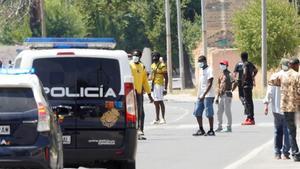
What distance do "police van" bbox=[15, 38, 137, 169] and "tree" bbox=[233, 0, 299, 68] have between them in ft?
142

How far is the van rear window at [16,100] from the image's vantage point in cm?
1248

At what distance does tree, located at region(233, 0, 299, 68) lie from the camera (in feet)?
193

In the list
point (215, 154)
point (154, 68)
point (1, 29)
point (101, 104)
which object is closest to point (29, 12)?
point (1, 29)

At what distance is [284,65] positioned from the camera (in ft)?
61.2

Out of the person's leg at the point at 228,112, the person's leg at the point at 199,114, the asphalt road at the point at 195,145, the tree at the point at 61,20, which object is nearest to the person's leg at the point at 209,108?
the person's leg at the point at 199,114

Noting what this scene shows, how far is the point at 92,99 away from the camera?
15500mm

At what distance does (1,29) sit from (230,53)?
2168cm

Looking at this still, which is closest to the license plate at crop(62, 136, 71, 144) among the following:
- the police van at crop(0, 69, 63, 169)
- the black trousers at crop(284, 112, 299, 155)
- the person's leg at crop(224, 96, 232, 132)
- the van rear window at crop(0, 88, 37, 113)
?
the police van at crop(0, 69, 63, 169)

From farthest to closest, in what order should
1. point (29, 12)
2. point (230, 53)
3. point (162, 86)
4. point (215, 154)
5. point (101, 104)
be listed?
point (29, 12) < point (230, 53) < point (162, 86) < point (215, 154) < point (101, 104)

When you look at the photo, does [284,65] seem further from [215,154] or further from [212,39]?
[212,39]

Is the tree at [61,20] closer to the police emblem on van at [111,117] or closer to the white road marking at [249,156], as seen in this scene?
the white road marking at [249,156]

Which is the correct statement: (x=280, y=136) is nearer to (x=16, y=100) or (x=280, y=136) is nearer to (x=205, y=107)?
(x=205, y=107)

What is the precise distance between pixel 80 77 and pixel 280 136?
485cm

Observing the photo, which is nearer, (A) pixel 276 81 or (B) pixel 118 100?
(B) pixel 118 100
